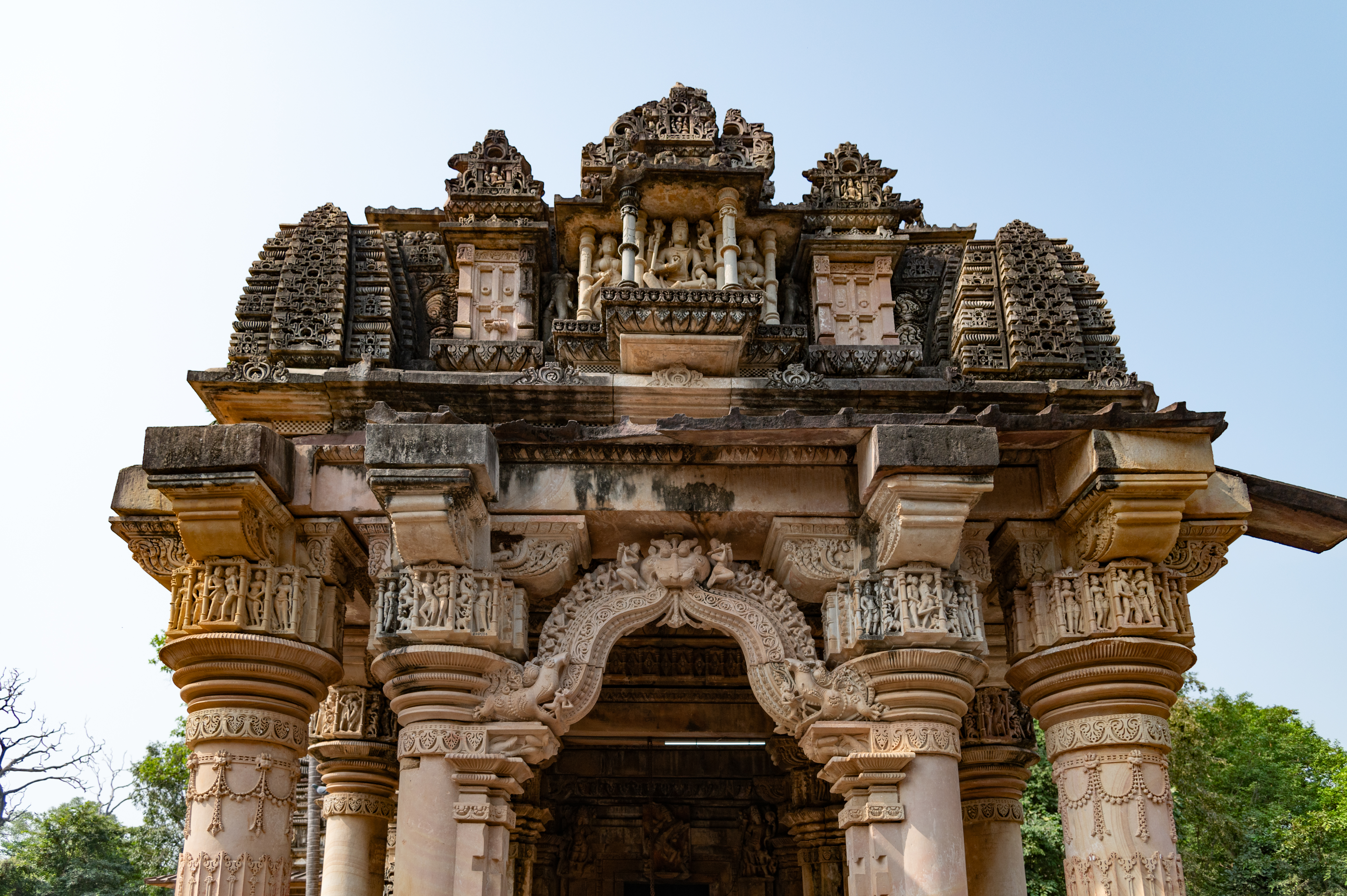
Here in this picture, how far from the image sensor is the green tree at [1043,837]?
2023 cm

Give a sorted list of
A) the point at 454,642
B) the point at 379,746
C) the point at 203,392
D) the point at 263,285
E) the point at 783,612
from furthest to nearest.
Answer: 1. the point at 379,746
2. the point at 263,285
3. the point at 203,392
4. the point at 783,612
5. the point at 454,642

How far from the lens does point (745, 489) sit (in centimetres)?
721

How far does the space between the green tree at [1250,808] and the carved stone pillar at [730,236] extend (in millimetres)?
16088

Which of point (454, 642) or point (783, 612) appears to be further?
point (783, 612)

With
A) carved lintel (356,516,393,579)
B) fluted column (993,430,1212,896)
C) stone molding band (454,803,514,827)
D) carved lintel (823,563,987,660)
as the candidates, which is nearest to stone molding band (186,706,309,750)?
carved lintel (356,516,393,579)

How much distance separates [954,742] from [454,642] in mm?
3081

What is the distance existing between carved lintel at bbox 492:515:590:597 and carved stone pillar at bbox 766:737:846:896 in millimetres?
4544

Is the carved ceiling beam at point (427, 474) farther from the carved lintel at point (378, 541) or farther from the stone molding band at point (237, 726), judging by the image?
the stone molding band at point (237, 726)

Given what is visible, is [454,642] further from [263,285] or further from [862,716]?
[263,285]

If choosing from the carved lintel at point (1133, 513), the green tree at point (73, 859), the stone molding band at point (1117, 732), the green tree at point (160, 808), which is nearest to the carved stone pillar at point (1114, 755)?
the stone molding band at point (1117, 732)

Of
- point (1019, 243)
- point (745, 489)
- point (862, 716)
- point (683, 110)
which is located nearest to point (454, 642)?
point (745, 489)

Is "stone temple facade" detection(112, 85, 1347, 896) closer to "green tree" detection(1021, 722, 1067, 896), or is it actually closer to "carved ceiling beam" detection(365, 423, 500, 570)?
"carved ceiling beam" detection(365, 423, 500, 570)

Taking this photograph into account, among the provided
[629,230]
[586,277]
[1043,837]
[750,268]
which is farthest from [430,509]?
[1043,837]

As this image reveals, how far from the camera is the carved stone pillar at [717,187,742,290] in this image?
8.26 meters
